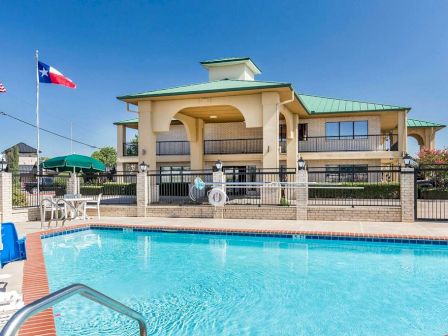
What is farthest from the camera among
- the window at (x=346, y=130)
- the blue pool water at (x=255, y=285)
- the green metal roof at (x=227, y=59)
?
the green metal roof at (x=227, y=59)

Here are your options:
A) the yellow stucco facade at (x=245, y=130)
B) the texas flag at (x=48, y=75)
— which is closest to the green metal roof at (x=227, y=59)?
the yellow stucco facade at (x=245, y=130)

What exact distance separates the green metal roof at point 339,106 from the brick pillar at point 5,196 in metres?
16.1

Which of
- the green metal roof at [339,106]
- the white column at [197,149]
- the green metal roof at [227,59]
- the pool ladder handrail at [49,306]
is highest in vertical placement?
the green metal roof at [227,59]

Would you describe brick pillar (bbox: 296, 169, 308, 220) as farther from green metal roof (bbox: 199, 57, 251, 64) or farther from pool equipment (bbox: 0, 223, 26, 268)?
green metal roof (bbox: 199, 57, 251, 64)

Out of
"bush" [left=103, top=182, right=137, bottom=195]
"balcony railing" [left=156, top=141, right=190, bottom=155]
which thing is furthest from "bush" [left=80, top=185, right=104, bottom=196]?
"balcony railing" [left=156, top=141, right=190, bottom=155]

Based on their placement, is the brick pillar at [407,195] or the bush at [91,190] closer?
the brick pillar at [407,195]

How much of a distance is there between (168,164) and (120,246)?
15369 mm

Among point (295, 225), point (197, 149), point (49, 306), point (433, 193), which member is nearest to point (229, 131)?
point (197, 149)

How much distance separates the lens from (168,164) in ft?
84.5

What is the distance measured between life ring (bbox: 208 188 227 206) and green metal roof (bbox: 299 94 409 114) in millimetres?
10608

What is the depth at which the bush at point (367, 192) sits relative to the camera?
2017cm

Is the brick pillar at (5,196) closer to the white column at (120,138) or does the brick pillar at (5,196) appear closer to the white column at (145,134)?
the white column at (145,134)

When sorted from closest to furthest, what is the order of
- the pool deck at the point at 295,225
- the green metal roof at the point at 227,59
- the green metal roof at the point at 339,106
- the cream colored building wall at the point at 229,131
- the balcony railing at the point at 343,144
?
the pool deck at the point at 295,225
the green metal roof at the point at 339,106
the balcony railing at the point at 343,144
the cream colored building wall at the point at 229,131
the green metal roof at the point at 227,59

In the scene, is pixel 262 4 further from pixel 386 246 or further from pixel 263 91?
pixel 386 246
